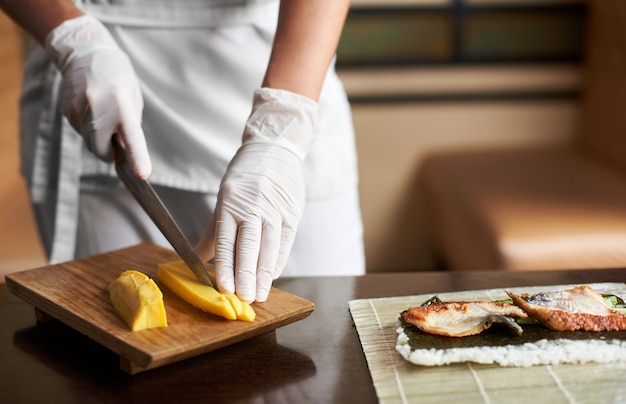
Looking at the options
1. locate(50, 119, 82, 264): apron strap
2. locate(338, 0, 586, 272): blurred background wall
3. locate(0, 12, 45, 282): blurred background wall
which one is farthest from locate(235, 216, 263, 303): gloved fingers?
locate(338, 0, 586, 272): blurred background wall

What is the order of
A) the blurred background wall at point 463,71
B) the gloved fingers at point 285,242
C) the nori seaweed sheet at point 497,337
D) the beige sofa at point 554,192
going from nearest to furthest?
the nori seaweed sheet at point 497,337 < the gloved fingers at point 285,242 < the beige sofa at point 554,192 < the blurred background wall at point 463,71

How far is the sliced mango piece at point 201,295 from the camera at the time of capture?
3.00 ft

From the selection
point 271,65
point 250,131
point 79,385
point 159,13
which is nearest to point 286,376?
point 79,385

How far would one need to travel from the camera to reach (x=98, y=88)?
1.34 m

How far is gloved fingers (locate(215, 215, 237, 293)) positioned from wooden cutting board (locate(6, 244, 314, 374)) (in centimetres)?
7

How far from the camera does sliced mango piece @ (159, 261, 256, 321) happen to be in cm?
91

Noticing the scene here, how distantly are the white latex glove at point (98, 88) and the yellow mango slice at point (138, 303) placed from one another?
0.33 meters

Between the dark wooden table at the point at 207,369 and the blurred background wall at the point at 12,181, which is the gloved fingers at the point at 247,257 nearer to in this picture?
the dark wooden table at the point at 207,369

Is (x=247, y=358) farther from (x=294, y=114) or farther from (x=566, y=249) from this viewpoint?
(x=566, y=249)

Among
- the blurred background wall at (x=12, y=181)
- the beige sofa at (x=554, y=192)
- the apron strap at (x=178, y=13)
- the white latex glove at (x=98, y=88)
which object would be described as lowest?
the beige sofa at (x=554, y=192)

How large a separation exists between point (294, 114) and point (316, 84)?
88 millimetres

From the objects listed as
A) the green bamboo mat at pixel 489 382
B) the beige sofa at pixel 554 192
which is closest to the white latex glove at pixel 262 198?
the green bamboo mat at pixel 489 382

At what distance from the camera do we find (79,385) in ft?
2.78

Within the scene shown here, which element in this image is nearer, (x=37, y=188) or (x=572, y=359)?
(x=572, y=359)
